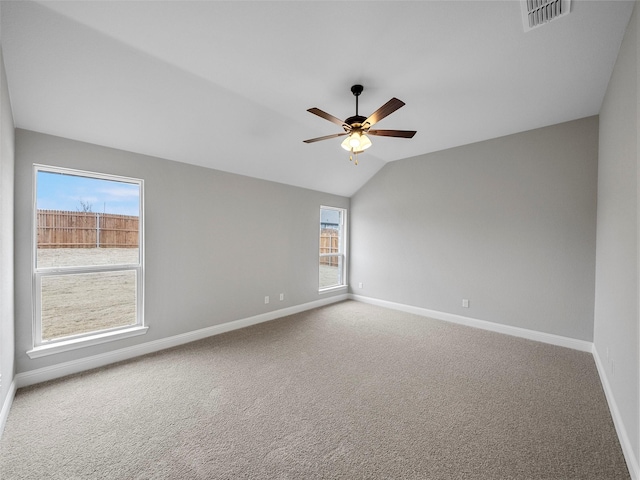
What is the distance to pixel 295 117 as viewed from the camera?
127 inches

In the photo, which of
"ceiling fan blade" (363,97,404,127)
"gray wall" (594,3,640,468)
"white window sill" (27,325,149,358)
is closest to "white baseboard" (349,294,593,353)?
"gray wall" (594,3,640,468)

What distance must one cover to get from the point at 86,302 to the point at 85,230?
0.76 meters

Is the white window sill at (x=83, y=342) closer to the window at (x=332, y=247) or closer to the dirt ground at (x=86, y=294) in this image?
the dirt ground at (x=86, y=294)

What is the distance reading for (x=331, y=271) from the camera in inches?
226

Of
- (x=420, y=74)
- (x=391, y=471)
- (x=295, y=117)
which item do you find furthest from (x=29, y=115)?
(x=391, y=471)

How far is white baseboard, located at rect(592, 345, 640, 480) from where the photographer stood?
1551 mm

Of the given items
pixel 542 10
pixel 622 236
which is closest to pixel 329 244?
pixel 622 236

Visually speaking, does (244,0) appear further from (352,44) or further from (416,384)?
(416,384)

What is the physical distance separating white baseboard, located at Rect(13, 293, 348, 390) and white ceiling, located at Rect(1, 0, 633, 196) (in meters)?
2.24

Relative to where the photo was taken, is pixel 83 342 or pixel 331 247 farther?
pixel 331 247

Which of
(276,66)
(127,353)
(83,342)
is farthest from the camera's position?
(127,353)

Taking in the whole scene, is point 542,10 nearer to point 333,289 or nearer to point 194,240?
point 194,240

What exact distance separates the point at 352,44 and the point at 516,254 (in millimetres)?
3521

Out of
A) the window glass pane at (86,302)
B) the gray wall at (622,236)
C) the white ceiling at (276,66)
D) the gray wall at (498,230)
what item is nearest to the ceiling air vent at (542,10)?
the white ceiling at (276,66)
